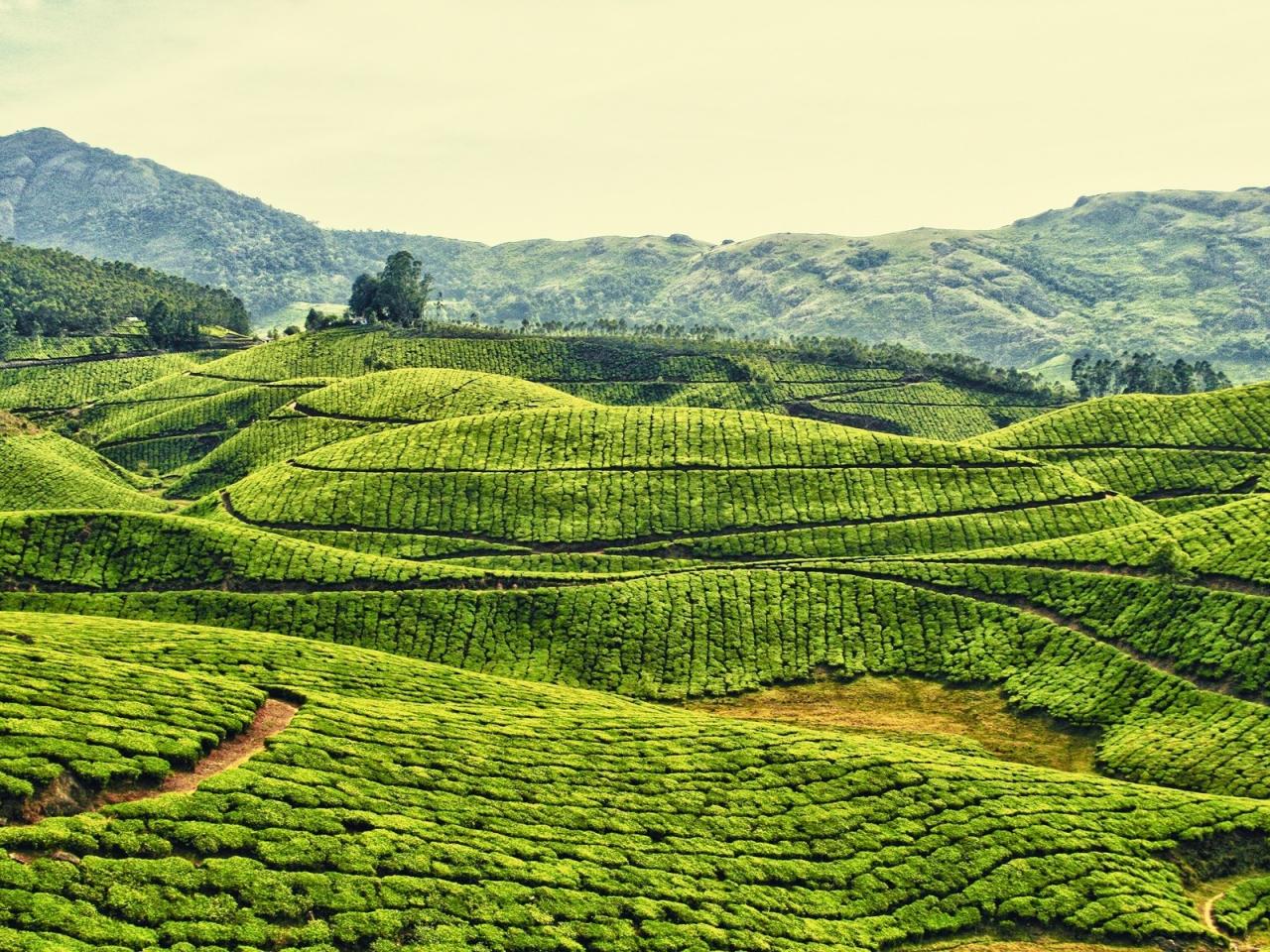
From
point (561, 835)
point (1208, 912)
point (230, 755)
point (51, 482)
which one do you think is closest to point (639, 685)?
point (561, 835)

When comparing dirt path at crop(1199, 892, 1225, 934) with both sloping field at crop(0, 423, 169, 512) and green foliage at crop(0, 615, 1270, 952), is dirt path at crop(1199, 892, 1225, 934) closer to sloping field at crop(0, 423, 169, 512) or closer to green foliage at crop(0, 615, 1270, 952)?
green foliage at crop(0, 615, 1270, 952)

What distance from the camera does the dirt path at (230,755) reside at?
135ft

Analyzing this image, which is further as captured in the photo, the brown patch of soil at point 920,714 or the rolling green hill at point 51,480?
the rolling green hill at point 51,480

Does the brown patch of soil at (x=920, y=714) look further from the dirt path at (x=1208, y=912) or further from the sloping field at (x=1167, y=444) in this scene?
the sloping field at (x=1167, y=444)

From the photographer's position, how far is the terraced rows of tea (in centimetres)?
3988

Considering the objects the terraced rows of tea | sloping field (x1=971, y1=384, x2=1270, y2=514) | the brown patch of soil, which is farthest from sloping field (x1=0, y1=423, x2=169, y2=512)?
sloping field (x1=971, y1=384, x2=1270, y2=514)

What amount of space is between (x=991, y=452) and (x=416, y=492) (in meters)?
75.5

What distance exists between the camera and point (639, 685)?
83.2 metres

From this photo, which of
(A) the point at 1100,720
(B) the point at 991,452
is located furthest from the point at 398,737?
(B) the point at 991,452

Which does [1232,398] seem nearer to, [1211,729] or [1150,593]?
[1150,593]

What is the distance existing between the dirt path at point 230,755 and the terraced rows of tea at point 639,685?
9.6 inches

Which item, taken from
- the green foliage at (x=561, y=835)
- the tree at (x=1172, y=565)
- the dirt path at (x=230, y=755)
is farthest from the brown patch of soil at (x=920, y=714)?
the dirt path at (x=230, y=755)

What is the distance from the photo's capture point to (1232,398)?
141 m

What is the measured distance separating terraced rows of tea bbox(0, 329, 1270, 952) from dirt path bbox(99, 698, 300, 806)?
0.24 m
